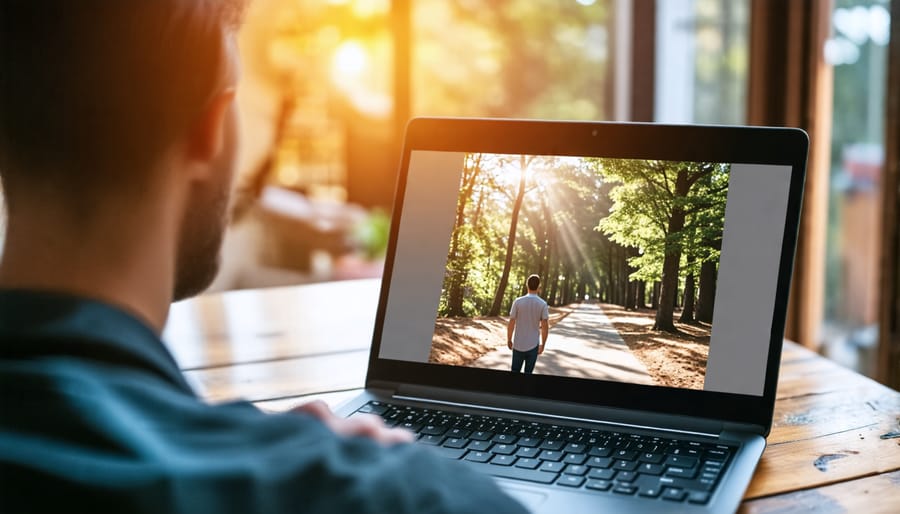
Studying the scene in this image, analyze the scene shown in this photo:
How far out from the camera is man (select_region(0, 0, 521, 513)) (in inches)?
16.1

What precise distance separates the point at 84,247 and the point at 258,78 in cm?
341

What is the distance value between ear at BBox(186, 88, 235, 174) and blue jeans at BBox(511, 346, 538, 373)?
17.1 inches

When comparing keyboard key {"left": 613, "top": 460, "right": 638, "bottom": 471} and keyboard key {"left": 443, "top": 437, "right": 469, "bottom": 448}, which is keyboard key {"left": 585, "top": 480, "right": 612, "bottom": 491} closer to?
keyboard key {"left": 613, "top": 460, "right": 638, "bottom": 471}

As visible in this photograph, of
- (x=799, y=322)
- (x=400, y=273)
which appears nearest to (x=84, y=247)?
(x=400, y=273)

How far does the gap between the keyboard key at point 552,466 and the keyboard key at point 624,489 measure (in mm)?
59

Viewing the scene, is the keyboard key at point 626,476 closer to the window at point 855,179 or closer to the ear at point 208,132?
the ear at point 208,132

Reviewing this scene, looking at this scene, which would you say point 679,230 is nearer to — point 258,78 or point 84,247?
point 84,247

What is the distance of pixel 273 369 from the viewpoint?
1.20 metres

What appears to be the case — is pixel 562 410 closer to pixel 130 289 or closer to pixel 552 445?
pixel 552 445

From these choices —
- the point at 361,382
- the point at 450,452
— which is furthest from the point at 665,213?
the point at 361,382

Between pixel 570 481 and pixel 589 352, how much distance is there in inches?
7.8

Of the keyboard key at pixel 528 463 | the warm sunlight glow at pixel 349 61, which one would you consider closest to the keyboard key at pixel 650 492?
the keyboard key at pixel 528 463

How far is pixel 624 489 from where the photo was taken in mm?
719

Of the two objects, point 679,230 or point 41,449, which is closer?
point 41,449
